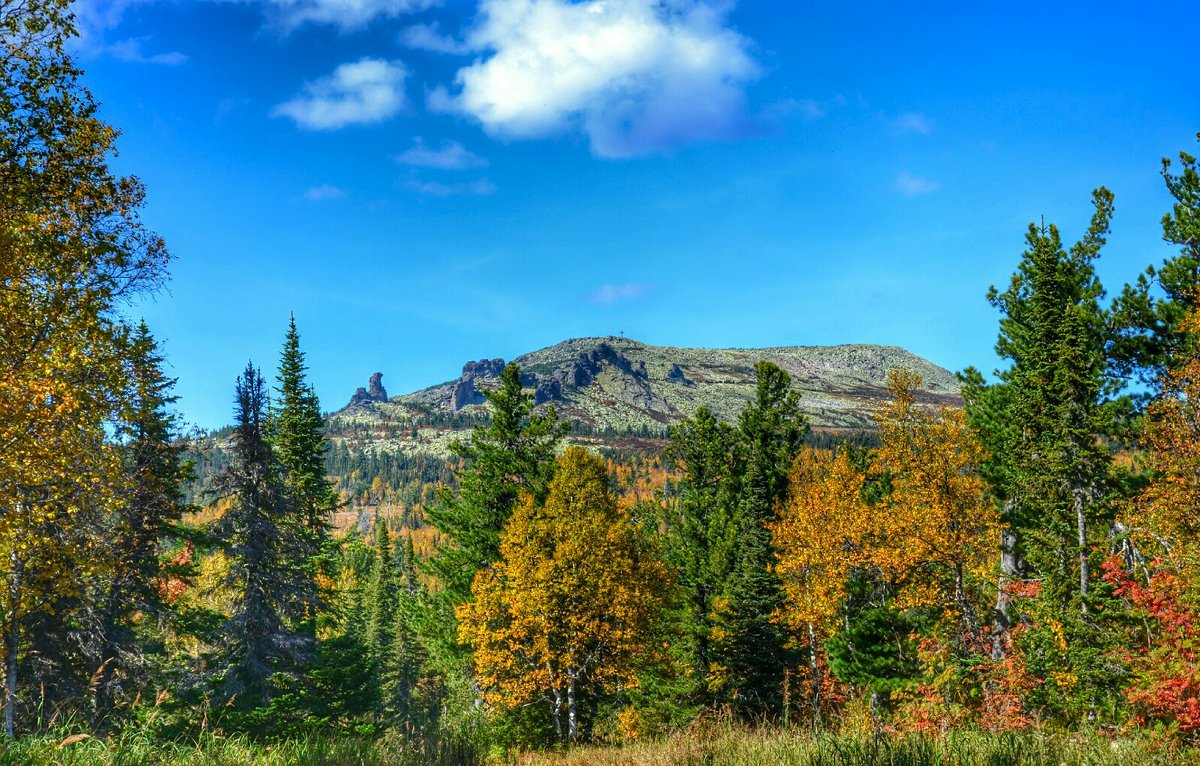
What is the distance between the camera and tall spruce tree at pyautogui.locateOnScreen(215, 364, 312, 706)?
24766 millimetres

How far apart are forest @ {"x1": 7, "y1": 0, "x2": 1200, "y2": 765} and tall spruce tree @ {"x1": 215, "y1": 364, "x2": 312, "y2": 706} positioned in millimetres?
112

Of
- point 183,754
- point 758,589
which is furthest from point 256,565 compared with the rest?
→ point 758,589

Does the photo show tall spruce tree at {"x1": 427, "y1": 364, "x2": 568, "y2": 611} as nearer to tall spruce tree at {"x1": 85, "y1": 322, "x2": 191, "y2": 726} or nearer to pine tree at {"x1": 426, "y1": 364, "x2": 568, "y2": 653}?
pine tree at {"x1": 426, "y1": 364, "x2": 568, "y2": 653}

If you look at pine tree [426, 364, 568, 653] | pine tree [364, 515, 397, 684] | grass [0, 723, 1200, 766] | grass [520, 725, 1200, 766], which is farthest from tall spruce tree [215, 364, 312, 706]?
pine tree [364, 515, 397, 684]

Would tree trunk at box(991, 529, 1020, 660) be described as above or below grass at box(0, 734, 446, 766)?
below

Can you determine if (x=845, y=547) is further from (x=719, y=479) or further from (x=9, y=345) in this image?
(x=9, y=345)

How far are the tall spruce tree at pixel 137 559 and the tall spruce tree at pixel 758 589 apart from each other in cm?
2425

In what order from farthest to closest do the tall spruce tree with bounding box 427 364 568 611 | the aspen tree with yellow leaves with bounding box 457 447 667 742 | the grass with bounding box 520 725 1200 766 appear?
1. the tall spruce tree with bounding box 427 364 568 611
2. the aspen tree with yellow leaves with bounding box 457 447 667 742
3. the grass with bounding box 520 725 1200 766

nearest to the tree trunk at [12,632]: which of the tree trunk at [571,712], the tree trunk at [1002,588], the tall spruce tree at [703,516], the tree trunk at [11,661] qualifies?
the tree trunk at [11,661]

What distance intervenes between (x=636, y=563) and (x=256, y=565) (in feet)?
50.0

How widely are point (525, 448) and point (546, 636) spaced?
8.64 m

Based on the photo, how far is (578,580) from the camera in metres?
26.9

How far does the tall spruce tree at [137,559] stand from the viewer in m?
21.3

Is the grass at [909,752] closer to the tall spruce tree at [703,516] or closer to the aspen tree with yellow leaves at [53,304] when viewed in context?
the aspen tree with yellow leaves at [53,304]
